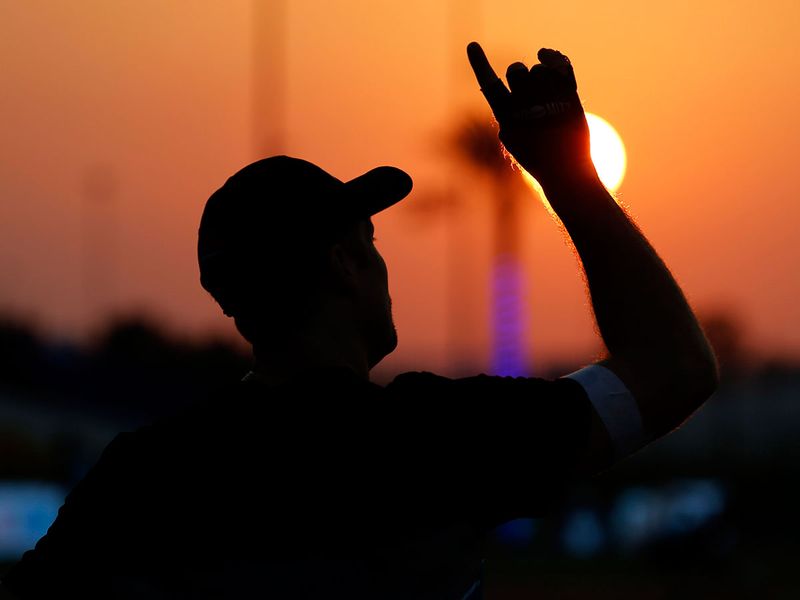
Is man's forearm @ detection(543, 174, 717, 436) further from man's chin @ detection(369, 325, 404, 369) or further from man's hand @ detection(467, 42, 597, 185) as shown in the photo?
man's chin @ detection(369, 325, 404, 369)

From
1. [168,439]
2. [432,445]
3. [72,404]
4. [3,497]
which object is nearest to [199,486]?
[168,439]

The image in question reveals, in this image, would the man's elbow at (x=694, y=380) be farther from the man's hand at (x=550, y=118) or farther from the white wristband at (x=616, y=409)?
the man's hand at (x=550, y=118)

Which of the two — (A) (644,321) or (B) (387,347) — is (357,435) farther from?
(A) (644,321)

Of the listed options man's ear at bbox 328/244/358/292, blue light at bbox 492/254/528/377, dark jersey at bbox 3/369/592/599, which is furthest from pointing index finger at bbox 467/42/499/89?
→ blue light at bbox 492/254/528/377

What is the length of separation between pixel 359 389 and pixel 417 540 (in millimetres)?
243

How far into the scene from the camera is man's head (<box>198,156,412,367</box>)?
2.23m

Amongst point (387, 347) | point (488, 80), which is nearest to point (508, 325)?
point (387, 347)

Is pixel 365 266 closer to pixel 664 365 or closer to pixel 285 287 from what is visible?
pixel 285 287

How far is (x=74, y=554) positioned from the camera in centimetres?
217

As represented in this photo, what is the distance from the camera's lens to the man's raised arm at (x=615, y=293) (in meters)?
1.99

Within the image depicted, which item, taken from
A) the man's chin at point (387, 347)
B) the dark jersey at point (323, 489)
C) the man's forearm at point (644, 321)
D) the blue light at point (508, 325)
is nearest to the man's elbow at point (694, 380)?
the man's forearm at point (644, 321)

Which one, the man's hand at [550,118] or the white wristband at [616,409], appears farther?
the man's hand at [550,118]

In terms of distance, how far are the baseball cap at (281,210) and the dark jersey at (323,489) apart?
0.21 m

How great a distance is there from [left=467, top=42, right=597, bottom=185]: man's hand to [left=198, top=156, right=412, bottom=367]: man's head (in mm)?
236
